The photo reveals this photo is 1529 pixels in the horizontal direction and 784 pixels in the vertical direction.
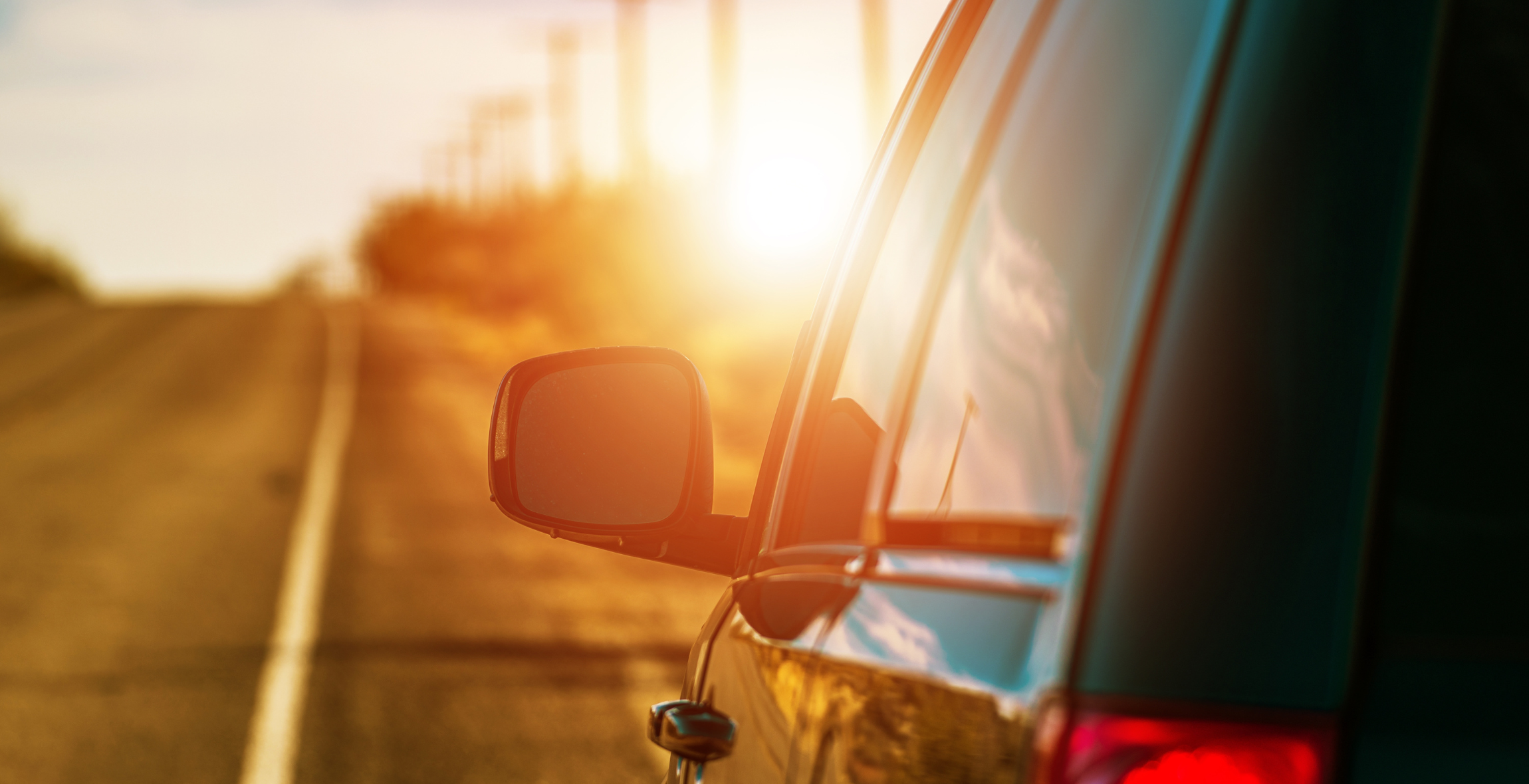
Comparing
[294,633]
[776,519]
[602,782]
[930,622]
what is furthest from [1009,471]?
[294,633]

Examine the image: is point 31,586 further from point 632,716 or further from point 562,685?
point 632,716

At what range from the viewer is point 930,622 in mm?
1259

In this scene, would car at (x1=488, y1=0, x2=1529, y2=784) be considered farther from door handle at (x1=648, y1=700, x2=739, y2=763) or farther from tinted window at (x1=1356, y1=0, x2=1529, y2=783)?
door handle at (x1=648, y1=700, x2=739, y2=763)

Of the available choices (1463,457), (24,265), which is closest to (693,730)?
(1463,457)

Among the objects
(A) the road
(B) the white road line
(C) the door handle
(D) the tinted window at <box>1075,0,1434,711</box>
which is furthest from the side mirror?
(B) the white road line

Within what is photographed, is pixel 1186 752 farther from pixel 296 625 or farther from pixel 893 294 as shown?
pixel 296 625

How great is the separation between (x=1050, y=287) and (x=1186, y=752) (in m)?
0.43

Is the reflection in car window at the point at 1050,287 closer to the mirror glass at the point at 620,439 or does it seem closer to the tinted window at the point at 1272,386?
the tinted window at the point at 1272,386

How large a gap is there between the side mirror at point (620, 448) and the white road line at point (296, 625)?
3.92 meters

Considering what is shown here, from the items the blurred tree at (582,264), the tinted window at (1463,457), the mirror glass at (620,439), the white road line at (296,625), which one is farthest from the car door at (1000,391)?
the blurred tree at (582,264)

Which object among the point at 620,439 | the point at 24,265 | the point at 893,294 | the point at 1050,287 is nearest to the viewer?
the point at 1050,287

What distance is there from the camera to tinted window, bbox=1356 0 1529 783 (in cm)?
93

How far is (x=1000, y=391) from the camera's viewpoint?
1.28 m

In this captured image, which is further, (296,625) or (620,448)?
(296,625)
